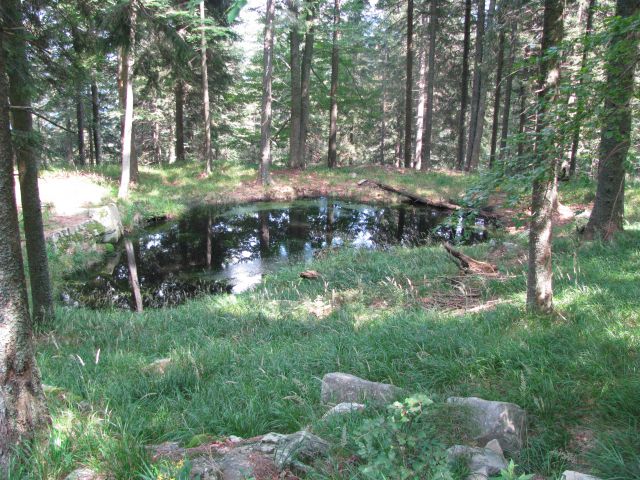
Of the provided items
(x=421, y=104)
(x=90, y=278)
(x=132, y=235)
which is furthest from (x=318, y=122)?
(x=90, y=278)

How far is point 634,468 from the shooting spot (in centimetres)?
232

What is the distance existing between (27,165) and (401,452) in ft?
19.2

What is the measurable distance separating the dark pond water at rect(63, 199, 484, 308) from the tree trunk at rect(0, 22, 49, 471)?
18.7 feet

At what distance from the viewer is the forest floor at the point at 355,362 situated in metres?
2.64

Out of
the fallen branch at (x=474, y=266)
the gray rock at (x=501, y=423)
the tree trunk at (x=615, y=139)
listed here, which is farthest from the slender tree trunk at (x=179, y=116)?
the gray rock at (x=501, y=423)

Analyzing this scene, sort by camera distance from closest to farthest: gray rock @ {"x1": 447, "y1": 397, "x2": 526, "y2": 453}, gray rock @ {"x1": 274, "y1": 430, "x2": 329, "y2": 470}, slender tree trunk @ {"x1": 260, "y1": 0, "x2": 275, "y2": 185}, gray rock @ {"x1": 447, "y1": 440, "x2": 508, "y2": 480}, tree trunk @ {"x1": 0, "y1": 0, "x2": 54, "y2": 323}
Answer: gray rock @ {"x1": 447, "y1": 440, "x2": 508, "y2": 480} < gray rock @ {"x1": 274, "y1": 430, "x2": 329, "y2": 470} < gray rock @ {"x1": 447, "y1": 397, "x2": 526, "y2": 453} < tree trunk @ {"x1": 0, "y1": 0, "x2": 54, "y2": 323} < slender tree trunk @ {"x1": 260, "y1": 0, "x2": 275, "y2": 185}

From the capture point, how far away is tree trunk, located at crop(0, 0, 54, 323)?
5.06 meters

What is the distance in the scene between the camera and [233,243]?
45.4ft

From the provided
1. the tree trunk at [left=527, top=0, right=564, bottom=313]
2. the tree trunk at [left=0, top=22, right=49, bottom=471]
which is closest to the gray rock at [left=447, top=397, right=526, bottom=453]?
the tree trunk at [left=527, top=0, right=564, bottom=313]

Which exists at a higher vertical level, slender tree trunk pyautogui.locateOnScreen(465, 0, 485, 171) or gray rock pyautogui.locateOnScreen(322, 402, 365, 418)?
slender tree trunk pyautogui.locateOnScreen(465, 0, 485, 171)

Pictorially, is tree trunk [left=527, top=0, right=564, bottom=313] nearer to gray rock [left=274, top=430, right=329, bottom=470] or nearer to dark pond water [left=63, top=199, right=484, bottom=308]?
dark pond water [left=63, top=199, right=484, bottom=308]

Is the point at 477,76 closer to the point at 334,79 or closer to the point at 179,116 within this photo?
the point at 334,79

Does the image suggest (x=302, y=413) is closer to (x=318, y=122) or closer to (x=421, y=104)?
(x=421, y=104)

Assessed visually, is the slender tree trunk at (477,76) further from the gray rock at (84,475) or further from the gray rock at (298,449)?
the gray rock at (84,475)
